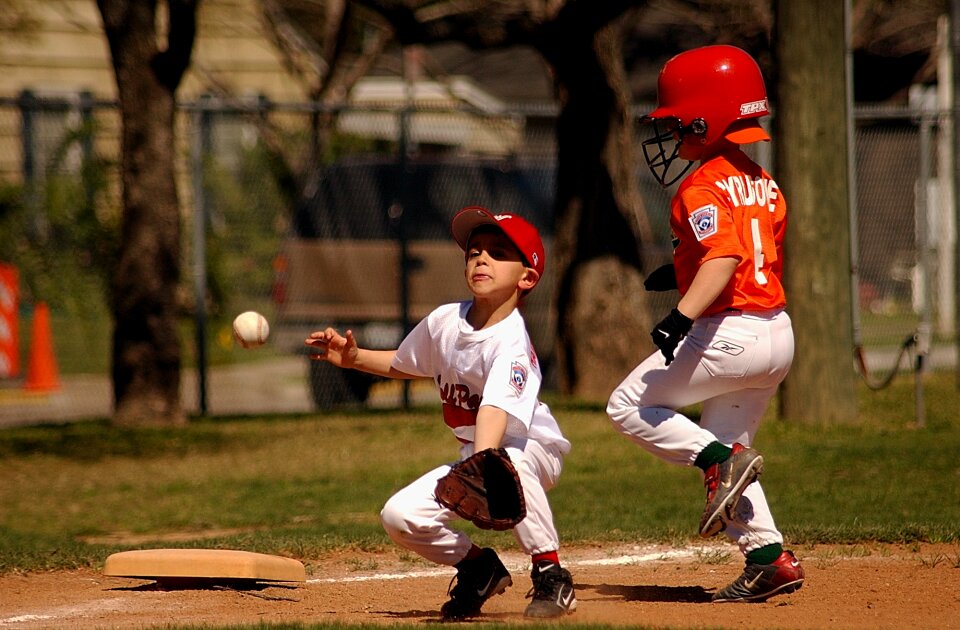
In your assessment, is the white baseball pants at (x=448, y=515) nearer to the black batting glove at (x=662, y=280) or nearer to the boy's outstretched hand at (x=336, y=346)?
the boy's outstretched hand at (x=336, y=346)

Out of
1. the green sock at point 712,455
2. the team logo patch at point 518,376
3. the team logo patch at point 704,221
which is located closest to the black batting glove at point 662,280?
the team logo patch at point 704,221

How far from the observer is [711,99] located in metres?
5.08

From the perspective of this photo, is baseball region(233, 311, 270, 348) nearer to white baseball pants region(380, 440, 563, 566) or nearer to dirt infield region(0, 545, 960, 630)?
Answer: white baseball pants region(380, 440, 563, 566)

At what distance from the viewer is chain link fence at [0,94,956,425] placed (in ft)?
41.0

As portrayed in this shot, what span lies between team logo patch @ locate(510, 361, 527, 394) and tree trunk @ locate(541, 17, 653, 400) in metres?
7.62

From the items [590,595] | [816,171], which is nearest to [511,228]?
[590,595]

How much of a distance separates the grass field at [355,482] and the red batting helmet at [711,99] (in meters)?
2.30

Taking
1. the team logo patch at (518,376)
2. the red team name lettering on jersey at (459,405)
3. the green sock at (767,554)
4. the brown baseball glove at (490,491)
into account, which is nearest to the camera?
the brown baseball glove at (490,491)

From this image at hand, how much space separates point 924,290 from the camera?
1315cm

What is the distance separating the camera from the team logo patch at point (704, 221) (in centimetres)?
484

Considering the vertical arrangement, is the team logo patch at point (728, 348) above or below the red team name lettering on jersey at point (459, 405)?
above

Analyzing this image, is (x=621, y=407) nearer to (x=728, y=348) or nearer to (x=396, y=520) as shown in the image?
(x=728, y=348)

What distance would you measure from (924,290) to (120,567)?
385 inches

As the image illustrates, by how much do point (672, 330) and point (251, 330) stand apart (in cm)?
166
